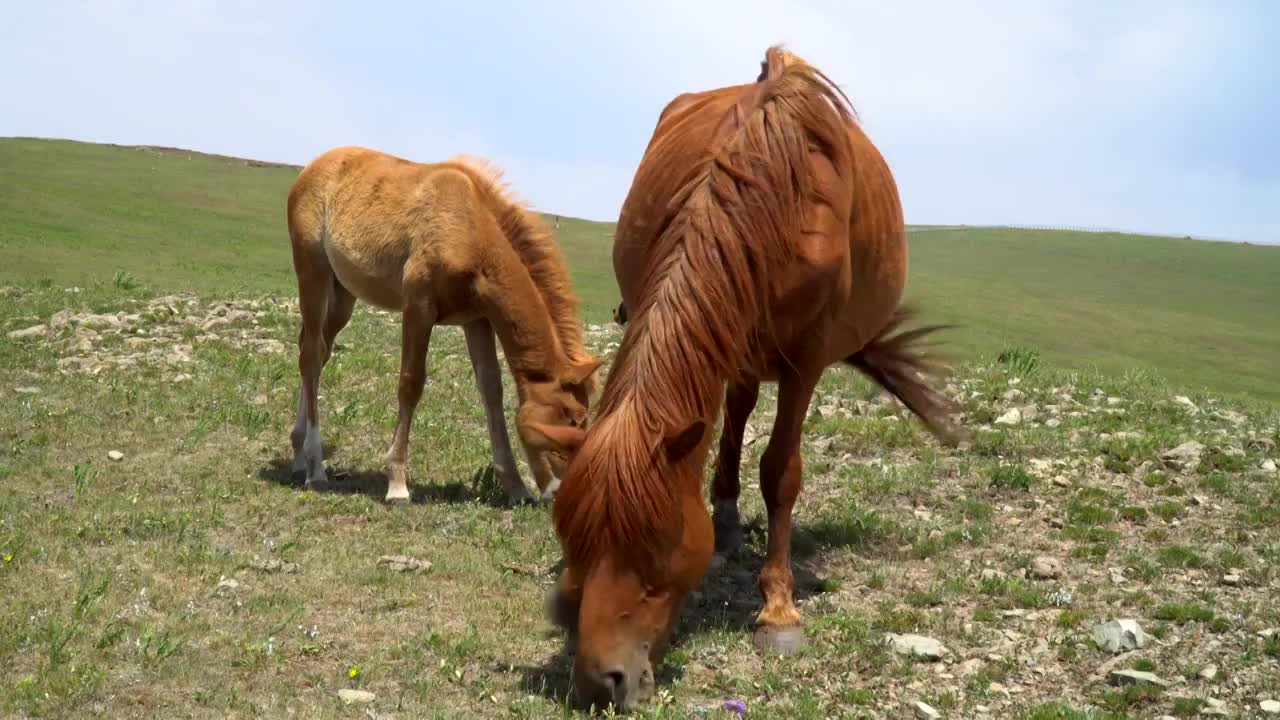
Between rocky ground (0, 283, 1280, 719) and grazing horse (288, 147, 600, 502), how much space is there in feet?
1.81

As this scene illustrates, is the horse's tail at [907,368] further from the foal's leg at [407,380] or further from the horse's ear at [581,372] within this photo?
the foal's leg at [407,380]

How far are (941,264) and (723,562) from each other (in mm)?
44468

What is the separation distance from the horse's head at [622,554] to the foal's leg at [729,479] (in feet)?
8.33

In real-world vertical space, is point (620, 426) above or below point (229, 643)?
above

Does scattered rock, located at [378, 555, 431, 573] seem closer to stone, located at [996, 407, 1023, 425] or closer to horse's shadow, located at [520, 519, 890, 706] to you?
horse's shadow, located at [520, 519, 890, 706]

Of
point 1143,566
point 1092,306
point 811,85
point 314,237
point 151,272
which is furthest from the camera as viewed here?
point 1092,306

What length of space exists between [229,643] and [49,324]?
9892mm

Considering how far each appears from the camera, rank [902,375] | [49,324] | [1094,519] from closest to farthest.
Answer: [1094,519], [902,375], [49,324]

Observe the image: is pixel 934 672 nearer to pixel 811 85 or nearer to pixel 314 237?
pixel 811 85

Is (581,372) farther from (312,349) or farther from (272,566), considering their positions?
(312,349)

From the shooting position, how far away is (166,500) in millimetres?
7645

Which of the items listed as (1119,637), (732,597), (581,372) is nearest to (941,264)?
(581,372)

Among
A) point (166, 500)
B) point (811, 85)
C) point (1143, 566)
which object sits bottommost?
point (166, 500)

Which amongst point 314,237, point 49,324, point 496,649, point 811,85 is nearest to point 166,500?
point 314,237
